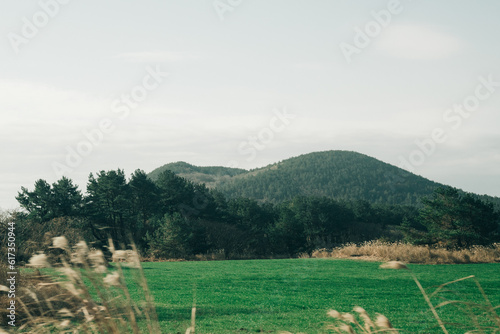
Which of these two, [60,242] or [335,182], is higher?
[335,182]

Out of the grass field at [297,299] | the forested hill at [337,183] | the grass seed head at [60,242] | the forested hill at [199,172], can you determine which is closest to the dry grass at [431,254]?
the grass field at [297,299]

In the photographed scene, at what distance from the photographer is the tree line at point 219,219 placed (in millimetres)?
31188

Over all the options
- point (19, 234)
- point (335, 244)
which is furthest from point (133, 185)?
point (19, 234)

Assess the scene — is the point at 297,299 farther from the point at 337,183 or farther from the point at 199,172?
the point at 199,172

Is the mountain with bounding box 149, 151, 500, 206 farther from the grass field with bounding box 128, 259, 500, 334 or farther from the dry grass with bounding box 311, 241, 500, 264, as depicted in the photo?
the grass field with bounding box 128, 259, 500, 334

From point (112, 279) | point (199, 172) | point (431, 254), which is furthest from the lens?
point (199, 172)

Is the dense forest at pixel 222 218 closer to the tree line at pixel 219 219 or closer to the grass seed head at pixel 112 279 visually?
the tree line at pixel 219 219

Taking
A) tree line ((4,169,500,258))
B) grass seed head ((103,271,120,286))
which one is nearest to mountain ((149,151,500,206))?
tree line ((4,169,500,258))

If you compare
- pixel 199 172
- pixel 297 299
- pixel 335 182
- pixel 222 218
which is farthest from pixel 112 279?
pixel 199 172

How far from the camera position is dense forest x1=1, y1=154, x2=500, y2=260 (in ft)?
102

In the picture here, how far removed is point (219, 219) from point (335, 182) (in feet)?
208

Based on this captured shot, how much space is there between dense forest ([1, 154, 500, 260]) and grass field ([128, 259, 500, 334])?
8576 millimetres

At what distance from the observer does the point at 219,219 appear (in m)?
45.3

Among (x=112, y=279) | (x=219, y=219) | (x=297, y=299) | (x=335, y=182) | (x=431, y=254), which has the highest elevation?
(x=335, y=182)
